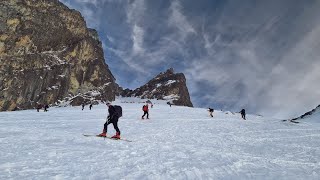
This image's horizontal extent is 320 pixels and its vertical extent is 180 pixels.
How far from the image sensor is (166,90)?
174 metres

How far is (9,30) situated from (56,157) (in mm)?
123914

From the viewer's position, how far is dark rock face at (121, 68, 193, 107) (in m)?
172

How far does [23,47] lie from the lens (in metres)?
122

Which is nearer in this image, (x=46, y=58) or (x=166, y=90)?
(x=46, y=58)

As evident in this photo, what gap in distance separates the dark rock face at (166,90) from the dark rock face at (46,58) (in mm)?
28983

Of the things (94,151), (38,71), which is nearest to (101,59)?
(38,71)

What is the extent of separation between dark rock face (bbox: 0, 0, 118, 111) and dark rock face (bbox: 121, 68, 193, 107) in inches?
1141

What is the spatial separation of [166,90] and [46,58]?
67.0 metres

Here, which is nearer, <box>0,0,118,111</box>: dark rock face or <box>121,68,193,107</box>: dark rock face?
<box>0,0,118,111</box>: dark rock face

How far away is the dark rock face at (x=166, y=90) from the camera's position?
6762 inches

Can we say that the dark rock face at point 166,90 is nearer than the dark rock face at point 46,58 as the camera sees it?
No

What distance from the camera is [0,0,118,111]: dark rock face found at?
11525 centimetres

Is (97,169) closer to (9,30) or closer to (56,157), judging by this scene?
(56,157)

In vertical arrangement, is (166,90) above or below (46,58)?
below
